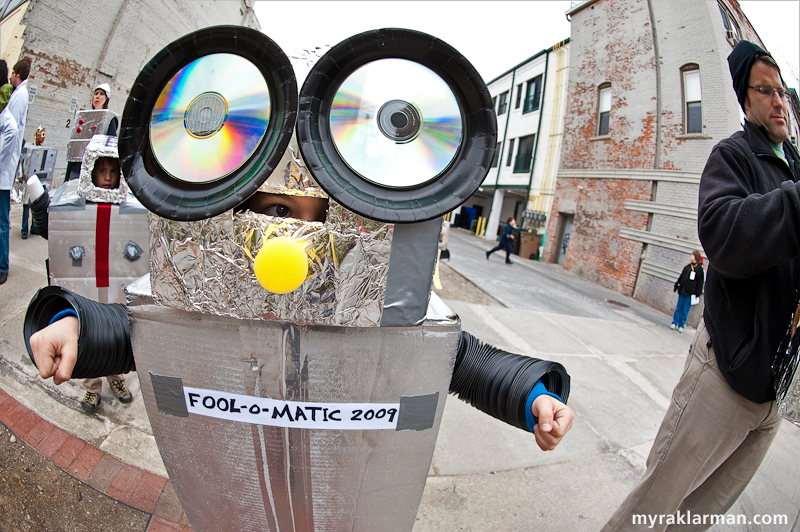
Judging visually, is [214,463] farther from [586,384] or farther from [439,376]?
[586,384]

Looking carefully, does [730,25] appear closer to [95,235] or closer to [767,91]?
[767,91]

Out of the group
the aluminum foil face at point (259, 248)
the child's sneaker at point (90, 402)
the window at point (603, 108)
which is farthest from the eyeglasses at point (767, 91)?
the child's sneaker at point (90, 402)

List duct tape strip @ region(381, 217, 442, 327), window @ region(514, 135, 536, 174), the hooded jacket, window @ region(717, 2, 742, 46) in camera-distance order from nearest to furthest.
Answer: duct tape strip @ region(381, 217, 442, 327) → the hooded jacket → window @ region(717, 2, 742, 46) → window @ region(514, 135, 536, 174)

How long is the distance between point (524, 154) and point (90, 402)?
2.61 m

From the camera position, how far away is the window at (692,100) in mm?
1502

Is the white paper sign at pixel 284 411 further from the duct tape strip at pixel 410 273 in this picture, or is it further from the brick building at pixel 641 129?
the brick building at pixel 641 129

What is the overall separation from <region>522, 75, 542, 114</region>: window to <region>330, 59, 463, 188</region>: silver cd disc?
1.61 meters

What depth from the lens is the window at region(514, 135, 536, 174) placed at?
7.49 feet

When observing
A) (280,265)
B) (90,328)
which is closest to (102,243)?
(90,328)

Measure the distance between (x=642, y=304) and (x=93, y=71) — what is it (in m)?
3.01

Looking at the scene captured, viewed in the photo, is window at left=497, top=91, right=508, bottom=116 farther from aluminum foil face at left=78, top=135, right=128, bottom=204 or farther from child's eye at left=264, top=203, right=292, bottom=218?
aluminum foil face at left=78, top=135, right=128, bottom=204

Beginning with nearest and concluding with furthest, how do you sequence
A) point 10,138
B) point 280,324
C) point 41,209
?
point 280,324 → point 41,209 → point 10,138

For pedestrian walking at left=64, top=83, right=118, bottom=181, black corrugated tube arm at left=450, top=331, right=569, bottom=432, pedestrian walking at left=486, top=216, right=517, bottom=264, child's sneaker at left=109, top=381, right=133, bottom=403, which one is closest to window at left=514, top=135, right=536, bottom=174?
black corrugated tube arm at left=450, top=331, right=569, bottom=432

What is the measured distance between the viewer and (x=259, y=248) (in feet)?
2.82
